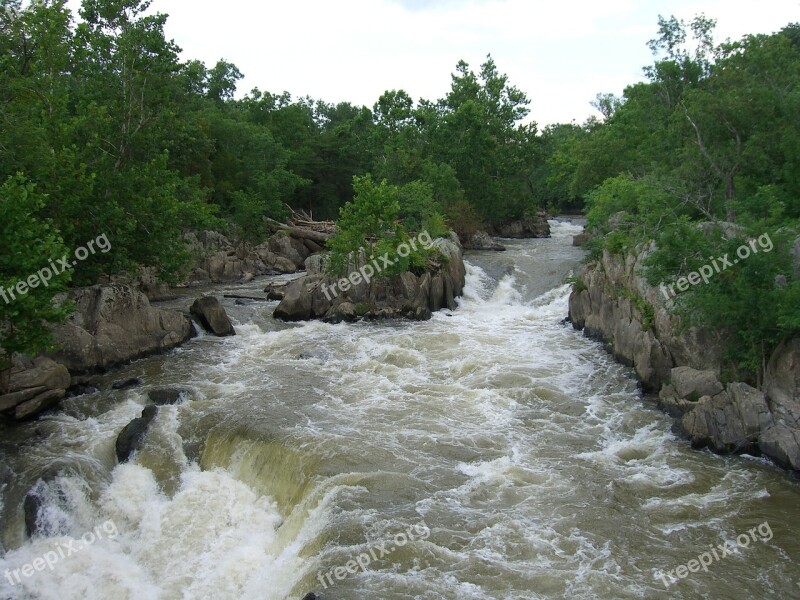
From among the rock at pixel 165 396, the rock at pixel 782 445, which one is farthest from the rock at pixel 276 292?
the rock at pixel 782 445

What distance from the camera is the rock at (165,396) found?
16547 millimetres

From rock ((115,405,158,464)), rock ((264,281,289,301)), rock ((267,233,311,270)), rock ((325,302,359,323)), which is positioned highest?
rock ((267,233,311,270))

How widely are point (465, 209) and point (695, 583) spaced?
34892 millimetres

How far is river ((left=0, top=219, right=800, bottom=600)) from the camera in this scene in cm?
1042

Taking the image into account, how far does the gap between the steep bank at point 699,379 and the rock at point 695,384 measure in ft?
0.07

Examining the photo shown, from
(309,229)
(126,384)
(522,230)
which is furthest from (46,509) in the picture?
(522,230)

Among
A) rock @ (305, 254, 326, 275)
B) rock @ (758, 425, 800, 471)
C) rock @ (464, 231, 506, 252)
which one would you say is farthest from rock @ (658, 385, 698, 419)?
rock @ (464, 231, 506, 252)

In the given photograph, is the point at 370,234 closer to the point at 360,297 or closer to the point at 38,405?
the point at 360,297

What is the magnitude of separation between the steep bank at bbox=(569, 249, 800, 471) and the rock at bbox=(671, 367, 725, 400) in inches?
0.9

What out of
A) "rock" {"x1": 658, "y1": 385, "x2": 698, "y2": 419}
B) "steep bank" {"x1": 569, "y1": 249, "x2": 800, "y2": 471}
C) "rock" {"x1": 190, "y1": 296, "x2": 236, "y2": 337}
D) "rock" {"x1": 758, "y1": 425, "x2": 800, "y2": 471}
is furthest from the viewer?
"rock" {"x1": 190, "y1": 296, "x2": 236, "y2": 337}

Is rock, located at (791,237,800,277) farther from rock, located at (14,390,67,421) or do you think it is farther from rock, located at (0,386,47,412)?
rock, located at (0,386,47,412)

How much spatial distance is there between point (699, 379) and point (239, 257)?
29387mm

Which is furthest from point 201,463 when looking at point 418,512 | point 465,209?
point 465,209

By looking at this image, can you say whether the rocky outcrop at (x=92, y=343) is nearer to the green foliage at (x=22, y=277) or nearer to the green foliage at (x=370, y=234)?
the green foliage at (x=22, y=277)
